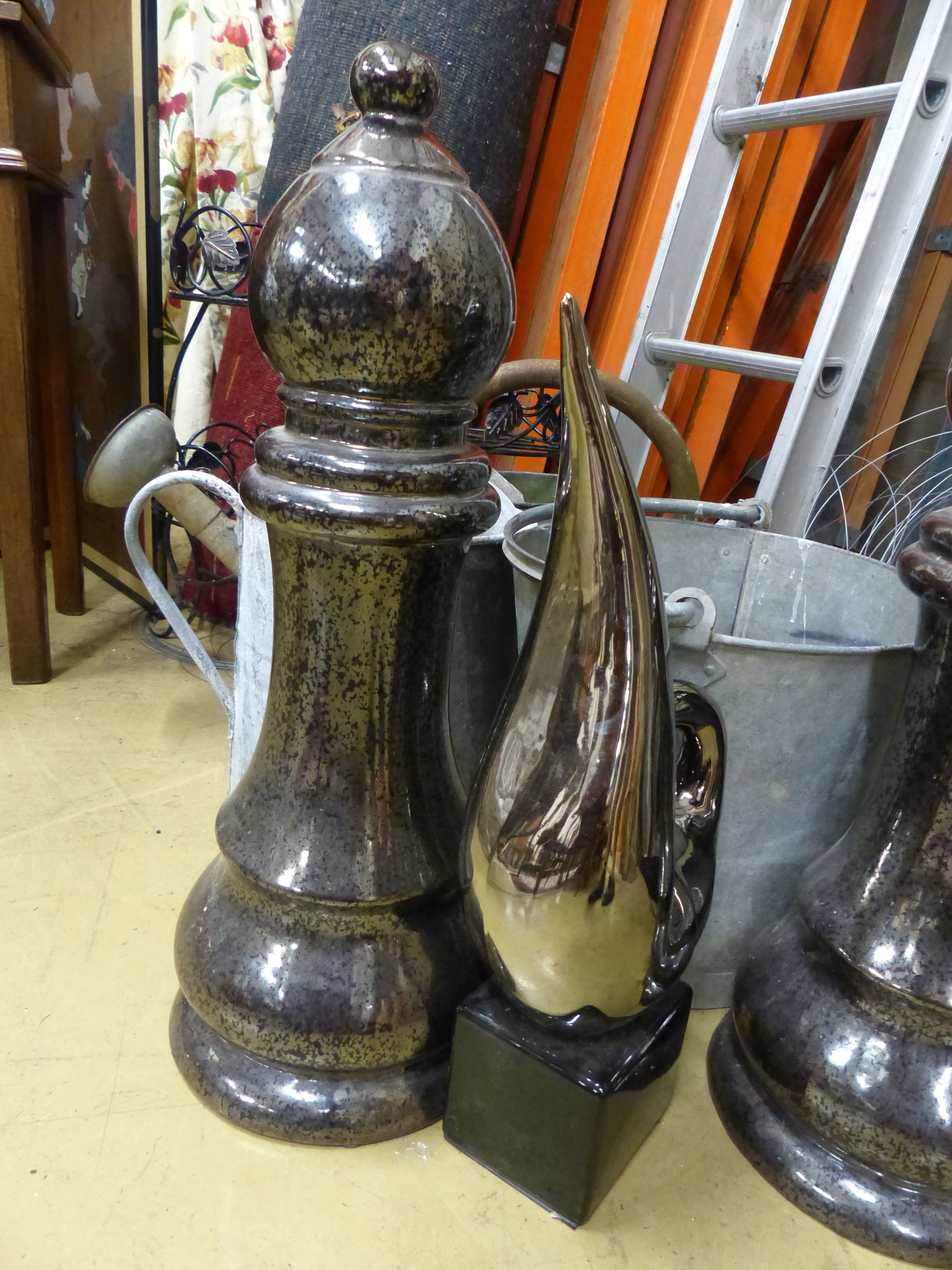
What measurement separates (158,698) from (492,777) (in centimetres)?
62

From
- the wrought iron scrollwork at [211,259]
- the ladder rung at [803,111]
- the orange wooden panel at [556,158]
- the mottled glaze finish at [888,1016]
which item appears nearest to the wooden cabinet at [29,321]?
the wrought iron scrollwork at [211,259]

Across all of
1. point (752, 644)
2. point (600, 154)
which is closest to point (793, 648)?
point (752, 644)

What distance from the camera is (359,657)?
36 cm

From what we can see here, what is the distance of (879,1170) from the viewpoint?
37 centimetres

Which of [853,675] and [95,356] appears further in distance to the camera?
[95,356]

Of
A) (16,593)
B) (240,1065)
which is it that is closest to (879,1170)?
(240,1065)

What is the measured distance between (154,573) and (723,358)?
1.93ft

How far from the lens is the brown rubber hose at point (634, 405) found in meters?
0.63

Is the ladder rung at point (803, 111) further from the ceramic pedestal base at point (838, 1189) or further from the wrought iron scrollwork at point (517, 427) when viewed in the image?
the ceramic pedestal base at point (838, 1189)

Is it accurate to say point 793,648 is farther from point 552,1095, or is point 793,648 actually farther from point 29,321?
point 29,321

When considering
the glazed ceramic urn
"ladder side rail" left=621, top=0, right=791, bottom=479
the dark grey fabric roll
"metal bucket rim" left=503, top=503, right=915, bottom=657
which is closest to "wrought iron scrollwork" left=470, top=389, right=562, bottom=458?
"ladder side rail" left=621, top=0, right=791, bottom=479

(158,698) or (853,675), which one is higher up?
(853,675)

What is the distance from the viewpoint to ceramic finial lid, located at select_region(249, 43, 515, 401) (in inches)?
11.8

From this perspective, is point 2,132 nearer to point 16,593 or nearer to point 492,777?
point 16,593
